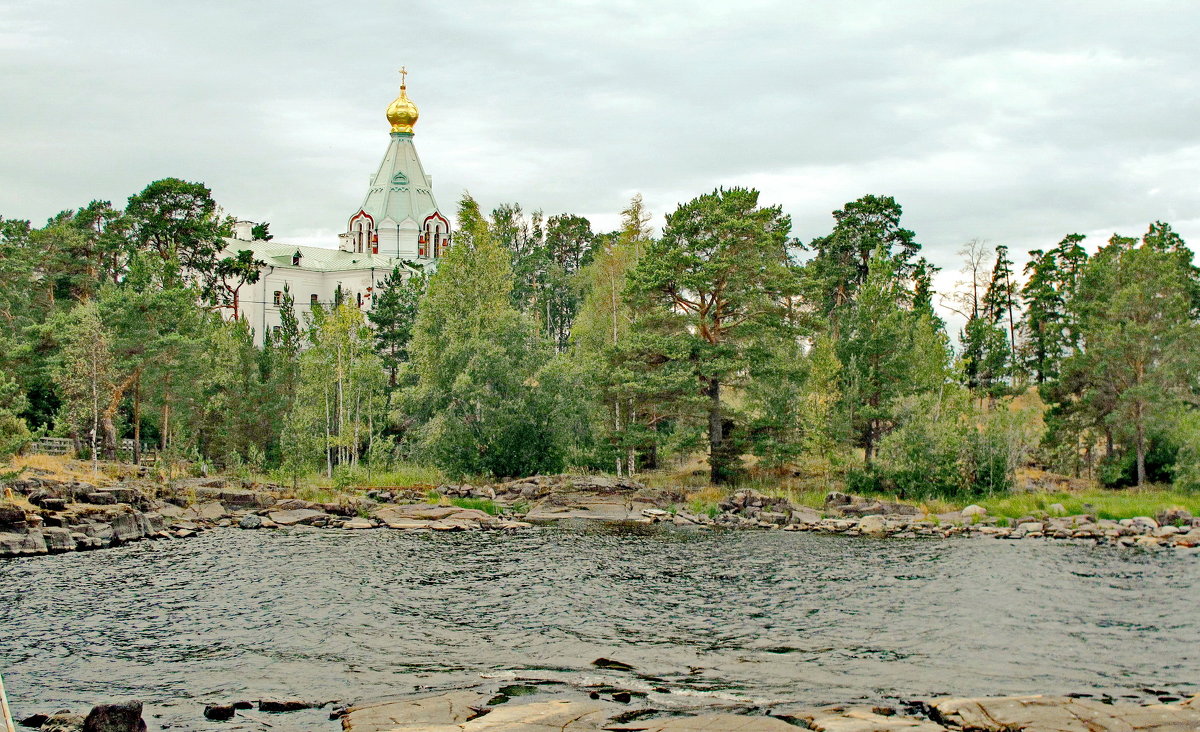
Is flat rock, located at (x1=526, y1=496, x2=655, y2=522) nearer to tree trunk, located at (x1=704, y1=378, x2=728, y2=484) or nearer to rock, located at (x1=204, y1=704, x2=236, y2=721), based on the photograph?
tree trunk, located at (x1=704, y1=378, x2=728, y2=484)

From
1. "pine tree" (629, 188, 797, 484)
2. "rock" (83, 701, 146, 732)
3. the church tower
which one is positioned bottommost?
"rock" (83, 701, 146, 732)

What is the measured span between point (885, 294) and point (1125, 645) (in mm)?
31323

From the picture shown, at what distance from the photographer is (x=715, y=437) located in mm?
46500

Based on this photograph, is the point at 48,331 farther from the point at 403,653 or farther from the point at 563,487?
the point at 403,653

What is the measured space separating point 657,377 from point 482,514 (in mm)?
10412

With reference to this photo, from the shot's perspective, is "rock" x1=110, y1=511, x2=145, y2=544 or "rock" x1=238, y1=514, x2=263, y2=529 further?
"rock" x1=238, y1=514, x2=263, y2=529

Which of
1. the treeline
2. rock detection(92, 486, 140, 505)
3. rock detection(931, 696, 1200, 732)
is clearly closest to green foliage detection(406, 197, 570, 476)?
the treeline

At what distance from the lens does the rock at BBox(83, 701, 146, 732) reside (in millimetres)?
11656

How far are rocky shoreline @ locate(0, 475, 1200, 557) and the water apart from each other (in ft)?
8.41

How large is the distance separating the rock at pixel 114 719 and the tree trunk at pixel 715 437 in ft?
118

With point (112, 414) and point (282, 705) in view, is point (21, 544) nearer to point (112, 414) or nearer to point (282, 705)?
point (282, 705)

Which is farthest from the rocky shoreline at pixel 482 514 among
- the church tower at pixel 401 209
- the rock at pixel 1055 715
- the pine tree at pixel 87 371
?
the church tower at pixel 401 209

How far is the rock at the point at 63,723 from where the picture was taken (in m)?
12.1

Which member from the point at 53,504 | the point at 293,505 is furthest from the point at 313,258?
the point at 53,504
